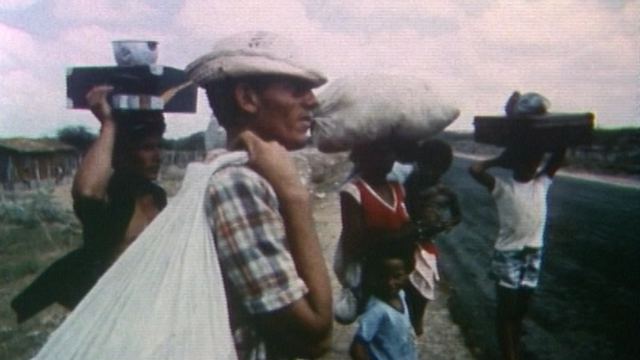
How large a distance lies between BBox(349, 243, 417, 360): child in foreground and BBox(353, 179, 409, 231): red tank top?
8 cm

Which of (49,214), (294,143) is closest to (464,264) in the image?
(294,143)

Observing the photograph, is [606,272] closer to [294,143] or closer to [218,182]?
[294,143]

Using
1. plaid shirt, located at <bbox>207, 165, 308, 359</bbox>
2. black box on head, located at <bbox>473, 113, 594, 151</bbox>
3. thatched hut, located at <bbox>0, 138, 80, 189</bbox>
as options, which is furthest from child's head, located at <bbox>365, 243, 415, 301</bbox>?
thatched hut, located at <bbox>0, 138, 80, 189</bbox>

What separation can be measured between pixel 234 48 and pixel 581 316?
152 centimetres

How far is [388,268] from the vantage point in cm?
220

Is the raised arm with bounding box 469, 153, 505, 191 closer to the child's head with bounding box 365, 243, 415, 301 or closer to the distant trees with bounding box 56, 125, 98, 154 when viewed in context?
the child's head with bounding box 365, 243, 415, 301

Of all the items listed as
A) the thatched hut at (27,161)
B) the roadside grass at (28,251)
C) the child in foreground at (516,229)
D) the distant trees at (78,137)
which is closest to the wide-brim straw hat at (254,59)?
the distant trees at (78,137)

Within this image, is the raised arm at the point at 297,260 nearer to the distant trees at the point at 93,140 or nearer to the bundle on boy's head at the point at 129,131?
the distant trees at the point at 93,140

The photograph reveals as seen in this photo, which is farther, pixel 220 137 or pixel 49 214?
pixel 49 214

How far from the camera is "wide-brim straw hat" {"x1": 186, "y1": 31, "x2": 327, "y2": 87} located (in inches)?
72.2

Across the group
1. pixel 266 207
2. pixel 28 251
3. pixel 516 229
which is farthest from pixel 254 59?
A: pixel 28 251

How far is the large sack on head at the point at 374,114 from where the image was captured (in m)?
2.08

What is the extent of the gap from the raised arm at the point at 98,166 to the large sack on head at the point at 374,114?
0.68 meters

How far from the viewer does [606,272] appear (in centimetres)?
238
